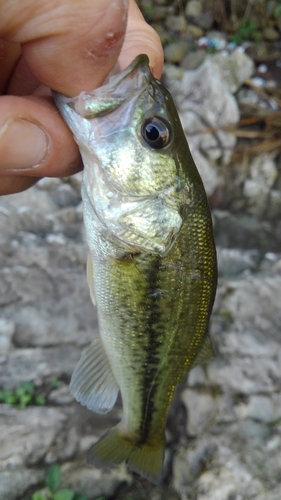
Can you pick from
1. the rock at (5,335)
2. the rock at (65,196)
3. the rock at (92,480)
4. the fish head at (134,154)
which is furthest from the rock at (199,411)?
the rock at (65,196)

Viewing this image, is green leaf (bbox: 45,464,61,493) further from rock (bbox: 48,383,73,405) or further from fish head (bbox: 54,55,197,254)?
fish head (bbox: 54,55,197,254)

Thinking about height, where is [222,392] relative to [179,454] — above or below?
above

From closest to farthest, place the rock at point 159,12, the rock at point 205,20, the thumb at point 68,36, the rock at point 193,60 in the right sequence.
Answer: the thumb at point 68,36 < the rock at point 193,60 < the rock at point 159,12 < the rock at point 205,20

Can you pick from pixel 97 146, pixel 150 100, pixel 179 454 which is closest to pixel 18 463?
pixel 179 454

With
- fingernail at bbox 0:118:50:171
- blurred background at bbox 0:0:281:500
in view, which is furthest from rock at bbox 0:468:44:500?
fingernail at bbox 0:118:50:171

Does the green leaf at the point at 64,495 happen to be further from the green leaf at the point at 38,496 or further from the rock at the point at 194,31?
the rock at the point at 194,31

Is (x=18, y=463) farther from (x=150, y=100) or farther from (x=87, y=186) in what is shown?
(x=150, y=100)

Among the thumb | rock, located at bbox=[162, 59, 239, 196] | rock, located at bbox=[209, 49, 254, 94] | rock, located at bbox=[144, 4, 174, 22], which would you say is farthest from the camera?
rock, located at bbox=[144, 4, 174, 22]
